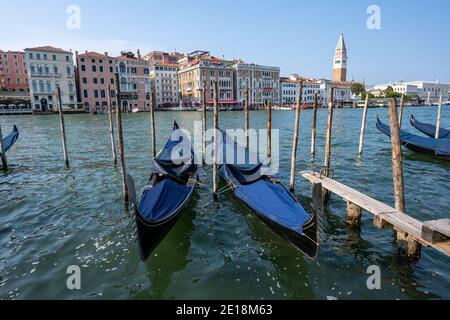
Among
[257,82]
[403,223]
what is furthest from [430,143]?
[257,82]

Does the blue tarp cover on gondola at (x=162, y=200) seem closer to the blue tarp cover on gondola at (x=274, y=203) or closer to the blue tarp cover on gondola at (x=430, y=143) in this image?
the blue tarp cover on gondola at (x=274, y=203)

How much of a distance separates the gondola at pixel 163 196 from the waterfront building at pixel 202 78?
46525 millimetres

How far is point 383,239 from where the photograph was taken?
4.87 m

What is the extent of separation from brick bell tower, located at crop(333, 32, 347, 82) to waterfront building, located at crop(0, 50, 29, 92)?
77145mm

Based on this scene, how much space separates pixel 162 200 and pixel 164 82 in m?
54.7

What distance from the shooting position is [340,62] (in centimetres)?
8162

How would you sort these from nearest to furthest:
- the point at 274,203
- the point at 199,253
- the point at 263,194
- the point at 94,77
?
the point at 199,253, the point at 274,203, the point at 263,194, the point at 94,77

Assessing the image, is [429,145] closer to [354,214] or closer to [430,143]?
[430,143]

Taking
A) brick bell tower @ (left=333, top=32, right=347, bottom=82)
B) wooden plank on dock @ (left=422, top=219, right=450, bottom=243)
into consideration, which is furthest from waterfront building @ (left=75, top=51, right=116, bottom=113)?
brick bell tower @ (left=333, top=32, right=347, bottom=82)

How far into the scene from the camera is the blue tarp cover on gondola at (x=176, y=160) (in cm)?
705

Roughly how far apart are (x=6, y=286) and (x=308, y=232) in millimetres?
4065

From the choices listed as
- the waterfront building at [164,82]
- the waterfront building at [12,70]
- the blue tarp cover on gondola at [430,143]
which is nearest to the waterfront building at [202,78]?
the waterfront building at [164,82]

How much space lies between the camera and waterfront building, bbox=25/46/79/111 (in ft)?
131
